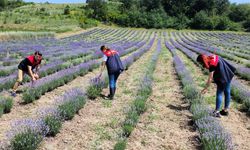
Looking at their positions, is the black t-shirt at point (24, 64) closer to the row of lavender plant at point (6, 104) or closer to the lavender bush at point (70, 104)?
the row of lavender plant at point (6, 104)

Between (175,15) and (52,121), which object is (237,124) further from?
(175,15)

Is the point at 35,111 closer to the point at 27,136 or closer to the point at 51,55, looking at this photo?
the point at 27,136

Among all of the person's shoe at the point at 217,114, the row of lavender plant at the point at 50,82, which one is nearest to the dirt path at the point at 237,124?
the person's shoe at the point at 217,114

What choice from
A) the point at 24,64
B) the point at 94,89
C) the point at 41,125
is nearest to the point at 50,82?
the point at 24,64

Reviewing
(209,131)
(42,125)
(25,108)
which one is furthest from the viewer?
(25,108)

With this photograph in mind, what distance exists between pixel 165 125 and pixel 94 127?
1.56 metres

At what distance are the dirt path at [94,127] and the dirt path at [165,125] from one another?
19.3 inches

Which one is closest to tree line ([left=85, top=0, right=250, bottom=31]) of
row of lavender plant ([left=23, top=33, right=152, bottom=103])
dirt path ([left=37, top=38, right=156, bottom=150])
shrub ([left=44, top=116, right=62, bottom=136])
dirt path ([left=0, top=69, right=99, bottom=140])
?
row of lavender plant ([left=23, top=33, right=152, bottom=103])

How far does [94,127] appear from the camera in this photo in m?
7.76

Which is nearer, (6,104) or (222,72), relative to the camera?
(222,72)

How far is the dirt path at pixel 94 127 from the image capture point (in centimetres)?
666

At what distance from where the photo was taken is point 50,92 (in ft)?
37.5

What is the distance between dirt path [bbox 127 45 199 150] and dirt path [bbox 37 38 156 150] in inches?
19.3

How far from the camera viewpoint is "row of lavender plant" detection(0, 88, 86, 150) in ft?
19.1
